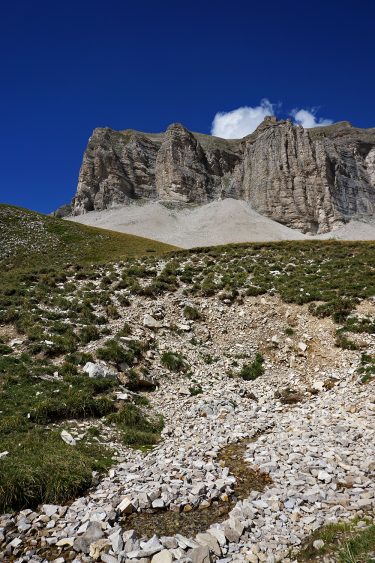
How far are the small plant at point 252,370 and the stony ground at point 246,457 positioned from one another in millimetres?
353

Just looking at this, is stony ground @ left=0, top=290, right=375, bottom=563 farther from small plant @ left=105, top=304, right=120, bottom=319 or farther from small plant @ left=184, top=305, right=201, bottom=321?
small plant @ left=184, top=305, right=201, bottom=321

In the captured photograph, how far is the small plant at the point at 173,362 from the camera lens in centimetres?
2088

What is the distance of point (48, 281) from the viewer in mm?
32000

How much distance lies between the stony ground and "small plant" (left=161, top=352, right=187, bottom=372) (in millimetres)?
389

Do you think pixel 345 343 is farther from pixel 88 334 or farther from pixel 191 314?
pixel 88 334

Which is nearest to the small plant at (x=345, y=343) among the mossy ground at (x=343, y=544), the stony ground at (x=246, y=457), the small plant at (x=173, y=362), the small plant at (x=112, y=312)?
the stony ground at (x=246, y=457)

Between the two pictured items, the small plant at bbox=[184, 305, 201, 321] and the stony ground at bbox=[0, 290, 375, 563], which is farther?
the small plant at bbox=[184, 305, 201, 321]

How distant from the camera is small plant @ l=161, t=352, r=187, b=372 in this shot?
20875mm

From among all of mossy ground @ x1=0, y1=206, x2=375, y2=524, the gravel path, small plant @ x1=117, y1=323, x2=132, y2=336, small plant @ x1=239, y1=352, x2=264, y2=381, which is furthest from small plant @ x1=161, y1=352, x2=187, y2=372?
the gravel path

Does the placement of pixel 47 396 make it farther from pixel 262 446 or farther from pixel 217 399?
pixel 262 446

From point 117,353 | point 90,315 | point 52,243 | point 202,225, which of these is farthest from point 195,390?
point 202,225

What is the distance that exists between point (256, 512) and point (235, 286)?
21559 millimetres

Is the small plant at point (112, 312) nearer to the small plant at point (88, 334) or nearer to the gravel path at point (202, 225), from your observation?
the small plant at point (88, 334)

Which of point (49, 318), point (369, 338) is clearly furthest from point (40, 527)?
point (369, 338)
